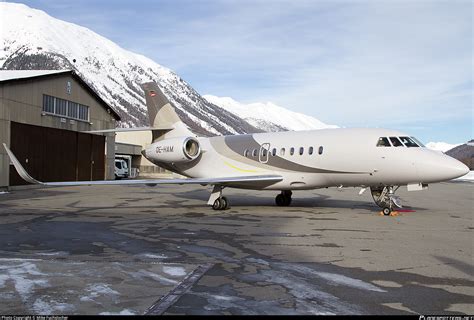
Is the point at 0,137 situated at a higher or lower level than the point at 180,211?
higher

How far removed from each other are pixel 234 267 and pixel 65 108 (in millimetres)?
31585

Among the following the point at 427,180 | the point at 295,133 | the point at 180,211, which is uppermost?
the point at 295,133

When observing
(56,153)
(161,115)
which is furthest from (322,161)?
(56,153)

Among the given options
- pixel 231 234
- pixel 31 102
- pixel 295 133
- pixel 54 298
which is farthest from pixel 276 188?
pixel 31 102

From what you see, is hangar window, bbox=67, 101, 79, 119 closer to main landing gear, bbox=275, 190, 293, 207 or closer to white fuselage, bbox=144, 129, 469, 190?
white fuselage, bbox=144, 129, 469, 190

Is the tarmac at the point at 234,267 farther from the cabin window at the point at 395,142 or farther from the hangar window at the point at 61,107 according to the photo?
the hangar window at the point at 61,107

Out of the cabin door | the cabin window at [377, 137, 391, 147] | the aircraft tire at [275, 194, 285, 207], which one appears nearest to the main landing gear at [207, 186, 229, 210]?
the cabin door

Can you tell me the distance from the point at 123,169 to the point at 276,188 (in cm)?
3712

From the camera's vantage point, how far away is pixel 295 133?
20.0 m

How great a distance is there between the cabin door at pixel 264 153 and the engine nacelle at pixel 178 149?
322 centimetres

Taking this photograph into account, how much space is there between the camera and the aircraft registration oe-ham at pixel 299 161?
1611cm

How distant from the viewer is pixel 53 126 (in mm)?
34500

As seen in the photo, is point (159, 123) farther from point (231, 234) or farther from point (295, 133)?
point (231, 234)

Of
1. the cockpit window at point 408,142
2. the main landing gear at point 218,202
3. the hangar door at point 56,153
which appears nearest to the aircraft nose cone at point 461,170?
the cockpit window at point 408,142
